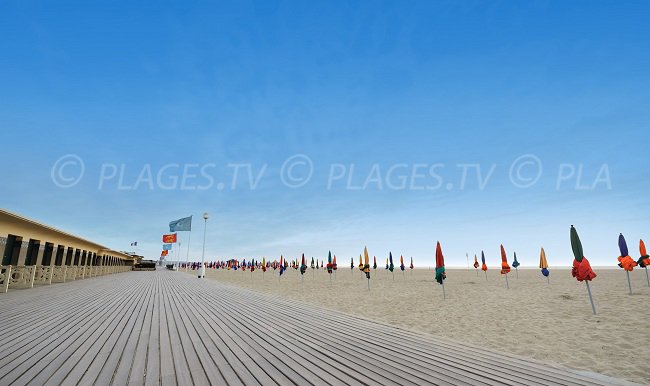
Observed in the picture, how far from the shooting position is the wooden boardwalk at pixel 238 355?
3768 millimetres

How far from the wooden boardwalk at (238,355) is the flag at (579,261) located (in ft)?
32.1

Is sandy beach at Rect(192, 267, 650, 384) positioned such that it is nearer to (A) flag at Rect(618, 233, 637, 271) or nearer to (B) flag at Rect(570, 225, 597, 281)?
(B) flag at Rect(570, 225, 597, 281)

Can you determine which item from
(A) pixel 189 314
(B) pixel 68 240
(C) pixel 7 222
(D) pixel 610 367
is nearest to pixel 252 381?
(A) pixel 189 314

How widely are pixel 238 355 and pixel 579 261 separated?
14056 millimetres

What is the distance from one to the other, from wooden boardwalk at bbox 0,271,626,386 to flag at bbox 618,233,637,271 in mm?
19421

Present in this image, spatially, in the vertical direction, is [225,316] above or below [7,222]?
below

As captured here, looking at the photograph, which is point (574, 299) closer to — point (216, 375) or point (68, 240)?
point (216, 375)

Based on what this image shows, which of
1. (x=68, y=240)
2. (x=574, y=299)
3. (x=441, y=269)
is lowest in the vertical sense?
(x=574, y=299)

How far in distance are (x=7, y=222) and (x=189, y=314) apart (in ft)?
53.1

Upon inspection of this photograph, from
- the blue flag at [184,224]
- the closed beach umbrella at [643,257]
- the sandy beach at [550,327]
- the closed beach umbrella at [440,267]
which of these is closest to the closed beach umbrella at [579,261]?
the sandy beach at [550,327]

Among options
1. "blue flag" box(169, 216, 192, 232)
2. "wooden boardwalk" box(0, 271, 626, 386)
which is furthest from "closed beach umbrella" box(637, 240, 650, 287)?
"blue flag" box(169, 216, 192, 232)

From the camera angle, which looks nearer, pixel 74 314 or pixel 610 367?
pixel 610 367

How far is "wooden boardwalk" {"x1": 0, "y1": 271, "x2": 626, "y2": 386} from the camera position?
3.77 metres

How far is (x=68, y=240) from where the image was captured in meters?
26.5
